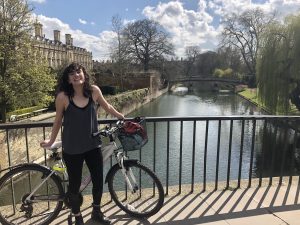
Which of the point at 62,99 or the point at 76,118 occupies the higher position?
the point at 62,99

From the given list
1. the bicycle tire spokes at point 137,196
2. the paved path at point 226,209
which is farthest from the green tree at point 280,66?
the bicycle tire spokes at point 137,196

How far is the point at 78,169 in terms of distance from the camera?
288 centimetres

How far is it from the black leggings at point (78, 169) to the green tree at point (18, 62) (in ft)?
38.2

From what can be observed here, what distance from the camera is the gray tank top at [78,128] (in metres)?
2.73

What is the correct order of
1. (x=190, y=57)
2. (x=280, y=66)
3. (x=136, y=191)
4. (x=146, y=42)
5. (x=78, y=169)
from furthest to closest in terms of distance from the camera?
1. (x=190, y=57)
2. (x=146, y=42)
3. (x=280, y=66)
4. (x=136, y=191)
5. (x=78, y=169)

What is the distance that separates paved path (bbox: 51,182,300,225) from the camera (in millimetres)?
3189

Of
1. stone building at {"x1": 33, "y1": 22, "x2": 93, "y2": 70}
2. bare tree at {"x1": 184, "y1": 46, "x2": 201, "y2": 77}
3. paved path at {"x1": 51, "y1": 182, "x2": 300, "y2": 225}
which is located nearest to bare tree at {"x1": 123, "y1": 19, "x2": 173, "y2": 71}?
stone building at {"x1": 33, "y1": 22, "x2": 93, "y2": 70}

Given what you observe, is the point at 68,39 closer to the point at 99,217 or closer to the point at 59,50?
the point at 59,50

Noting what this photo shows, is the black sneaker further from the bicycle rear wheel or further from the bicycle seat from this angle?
the bicycle seat

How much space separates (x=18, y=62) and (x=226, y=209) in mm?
12682

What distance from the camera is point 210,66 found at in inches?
3093

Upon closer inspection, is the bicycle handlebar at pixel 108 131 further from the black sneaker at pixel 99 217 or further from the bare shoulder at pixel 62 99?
the black sneaker at pixel 99 217

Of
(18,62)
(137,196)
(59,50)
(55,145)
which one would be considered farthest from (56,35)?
(55,145)

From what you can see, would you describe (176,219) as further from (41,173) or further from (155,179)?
(41,173)
